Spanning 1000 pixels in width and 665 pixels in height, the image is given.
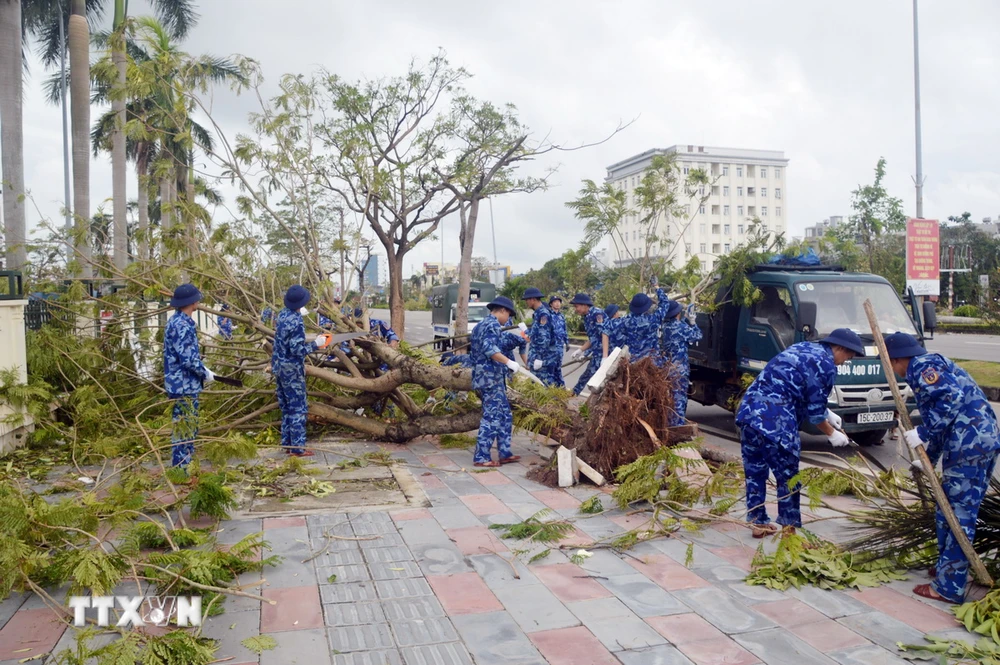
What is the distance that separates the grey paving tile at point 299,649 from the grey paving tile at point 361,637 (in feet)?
0.16

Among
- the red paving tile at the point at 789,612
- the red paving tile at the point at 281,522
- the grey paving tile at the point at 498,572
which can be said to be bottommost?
the red paving tile at the point at 789,612

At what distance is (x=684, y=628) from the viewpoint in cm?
397

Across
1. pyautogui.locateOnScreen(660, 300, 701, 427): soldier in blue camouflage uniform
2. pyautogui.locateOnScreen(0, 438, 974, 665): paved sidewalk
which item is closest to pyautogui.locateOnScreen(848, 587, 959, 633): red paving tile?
pyautogui.locateOnScreen(0, 438, 974, 665): paved sidewalk

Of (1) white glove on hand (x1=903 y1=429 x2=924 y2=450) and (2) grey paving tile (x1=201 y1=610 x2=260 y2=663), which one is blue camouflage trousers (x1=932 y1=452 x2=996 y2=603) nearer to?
(1) white glove on hand (x1=903 y1=429 x2=924 y2=450)

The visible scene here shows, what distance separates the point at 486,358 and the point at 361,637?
4.26m

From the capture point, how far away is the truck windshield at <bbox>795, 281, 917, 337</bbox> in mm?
8953

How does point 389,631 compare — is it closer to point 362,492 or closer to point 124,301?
point 362,492

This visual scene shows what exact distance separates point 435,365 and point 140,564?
16.0ft

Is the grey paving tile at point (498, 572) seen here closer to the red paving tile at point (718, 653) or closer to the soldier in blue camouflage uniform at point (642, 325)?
the red paving tile at point (718, 653)

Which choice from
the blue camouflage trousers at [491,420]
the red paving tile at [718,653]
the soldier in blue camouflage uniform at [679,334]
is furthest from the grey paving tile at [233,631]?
the soldier in blue camouflage uniform at [679,334]

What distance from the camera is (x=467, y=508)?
625 centimetres

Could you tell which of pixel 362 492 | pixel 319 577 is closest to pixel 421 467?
pixel 362 492

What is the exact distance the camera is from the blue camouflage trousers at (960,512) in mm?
4223

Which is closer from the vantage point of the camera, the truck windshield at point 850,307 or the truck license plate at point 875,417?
the truck license plate at point 875,417
